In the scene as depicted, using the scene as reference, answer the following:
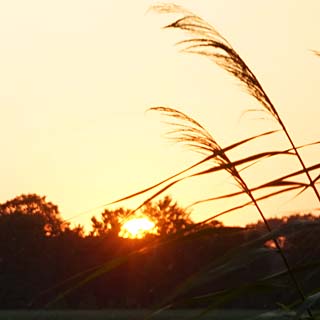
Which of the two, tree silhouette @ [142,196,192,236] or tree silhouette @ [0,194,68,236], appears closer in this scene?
tree silhouette @ [142,196,192,236]

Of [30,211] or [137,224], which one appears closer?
[137,224]

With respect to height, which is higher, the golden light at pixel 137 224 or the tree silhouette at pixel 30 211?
the tree silhouette at pixel 30 211

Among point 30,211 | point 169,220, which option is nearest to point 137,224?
point 169,220

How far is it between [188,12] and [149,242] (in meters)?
0.85

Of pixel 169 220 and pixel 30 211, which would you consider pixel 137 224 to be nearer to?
pixel 169 220

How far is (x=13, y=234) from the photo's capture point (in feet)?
328

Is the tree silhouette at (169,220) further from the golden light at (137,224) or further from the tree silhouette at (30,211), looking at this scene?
the tree silhouette at (30,211)

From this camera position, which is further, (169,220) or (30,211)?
(30,211)

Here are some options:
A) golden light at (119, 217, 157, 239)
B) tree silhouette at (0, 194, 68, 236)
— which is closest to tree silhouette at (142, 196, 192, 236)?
golden light at (119, 217, 157, 239)

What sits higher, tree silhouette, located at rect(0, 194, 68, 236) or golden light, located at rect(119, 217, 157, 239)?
tree silhouette, located at rect(0, 194, 68, 236)

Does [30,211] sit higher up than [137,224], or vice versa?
[30,211]

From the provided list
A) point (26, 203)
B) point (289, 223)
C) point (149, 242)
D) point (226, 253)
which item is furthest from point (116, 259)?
point (26, 203)

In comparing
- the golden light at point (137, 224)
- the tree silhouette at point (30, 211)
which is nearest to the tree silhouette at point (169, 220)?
the golden light at point (137, 224)

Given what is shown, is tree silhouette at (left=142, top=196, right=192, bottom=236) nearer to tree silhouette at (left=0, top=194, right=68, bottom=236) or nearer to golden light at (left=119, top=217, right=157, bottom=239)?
golden light at (left=119, top=217, right=157, bottom=239)
